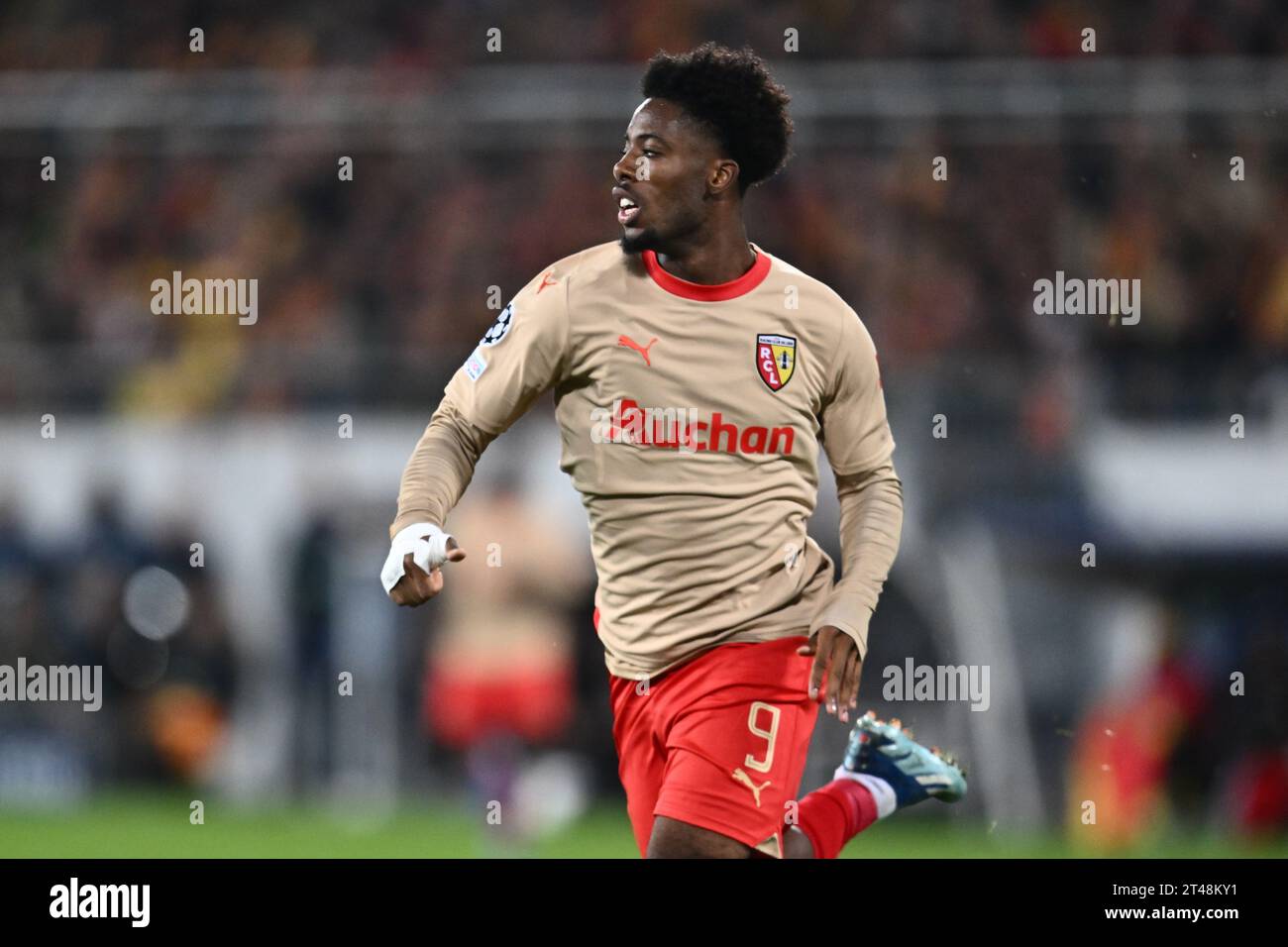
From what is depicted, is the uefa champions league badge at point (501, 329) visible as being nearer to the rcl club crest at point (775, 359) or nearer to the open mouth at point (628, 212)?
the open mouth at point (628, 212)

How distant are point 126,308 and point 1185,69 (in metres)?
6.39

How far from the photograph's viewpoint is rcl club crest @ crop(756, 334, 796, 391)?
4805 millimetres

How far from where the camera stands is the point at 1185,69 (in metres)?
9.94

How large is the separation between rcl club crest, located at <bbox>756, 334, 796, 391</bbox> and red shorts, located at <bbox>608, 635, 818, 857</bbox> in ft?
2.21

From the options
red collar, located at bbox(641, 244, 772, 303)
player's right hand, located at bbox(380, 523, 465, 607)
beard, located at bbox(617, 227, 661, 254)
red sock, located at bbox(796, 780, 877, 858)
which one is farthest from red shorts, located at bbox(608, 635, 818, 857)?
beard, located at bbox(617, 227, 661, 254)


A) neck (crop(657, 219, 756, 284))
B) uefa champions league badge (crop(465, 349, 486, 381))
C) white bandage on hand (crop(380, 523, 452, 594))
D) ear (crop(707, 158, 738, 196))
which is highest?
ear (crop(707, 158, 738, 196))

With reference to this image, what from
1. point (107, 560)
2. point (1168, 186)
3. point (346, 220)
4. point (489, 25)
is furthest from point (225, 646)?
point (1168, 186)

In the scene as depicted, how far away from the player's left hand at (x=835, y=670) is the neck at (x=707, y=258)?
965 millimetres

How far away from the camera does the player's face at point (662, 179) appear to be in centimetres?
476

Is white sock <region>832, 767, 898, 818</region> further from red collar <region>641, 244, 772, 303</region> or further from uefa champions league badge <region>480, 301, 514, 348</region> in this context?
uefa champions league badge <region>480, 301, 514, 348</region>

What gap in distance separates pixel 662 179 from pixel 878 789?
6.18 feet

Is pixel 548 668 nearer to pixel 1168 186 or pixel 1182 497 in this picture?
pixel 1182 497

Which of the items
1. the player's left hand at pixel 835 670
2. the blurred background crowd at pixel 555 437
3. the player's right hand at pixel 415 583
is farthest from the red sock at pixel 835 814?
the blurred background crowd at pixel 555 437

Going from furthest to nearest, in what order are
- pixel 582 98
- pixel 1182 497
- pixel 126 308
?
1. pixel 126 308
2. pixel 582 98
3. pixel 1182 497
